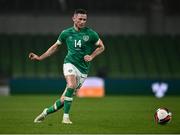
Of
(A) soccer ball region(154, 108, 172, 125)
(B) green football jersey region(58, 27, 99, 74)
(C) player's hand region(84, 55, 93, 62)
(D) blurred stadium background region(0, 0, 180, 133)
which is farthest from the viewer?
(D) blurred stadium background region(0, 0, 180, 133)

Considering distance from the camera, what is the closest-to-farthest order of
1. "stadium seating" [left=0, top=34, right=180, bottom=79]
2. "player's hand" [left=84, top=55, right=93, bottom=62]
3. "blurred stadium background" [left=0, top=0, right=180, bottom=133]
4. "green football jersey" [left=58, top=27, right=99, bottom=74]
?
"player's hand" [left=84, top=55, right=93, bottom=62] → "green football jersey" [left=58, top=27, right=99, bottom=74] → "stadium seating" [left=0, top=34, right=180, bottom=79] → "blurred stadium background" [left=0, top=0, right=180, bottom=133]

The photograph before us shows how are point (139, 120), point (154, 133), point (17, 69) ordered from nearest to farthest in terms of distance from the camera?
1. point (154, 133)
2. point (139, 120)
3. point (17, 69)

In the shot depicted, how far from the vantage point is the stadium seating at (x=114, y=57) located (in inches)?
1334

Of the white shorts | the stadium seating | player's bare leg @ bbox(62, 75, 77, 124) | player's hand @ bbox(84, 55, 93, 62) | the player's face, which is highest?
→ the player's face

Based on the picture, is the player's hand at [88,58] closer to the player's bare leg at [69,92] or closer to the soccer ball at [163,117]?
the player's bare leg at [69,92]

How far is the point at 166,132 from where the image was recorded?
11.8 meters

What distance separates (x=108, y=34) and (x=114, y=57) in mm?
1745

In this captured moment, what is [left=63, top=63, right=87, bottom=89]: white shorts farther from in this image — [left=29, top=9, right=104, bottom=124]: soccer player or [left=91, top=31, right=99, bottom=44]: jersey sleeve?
[left=91, top=31, right=99, bottom=44]: jersey sleeve

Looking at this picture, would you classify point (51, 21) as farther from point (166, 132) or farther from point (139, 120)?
point (166, 132)

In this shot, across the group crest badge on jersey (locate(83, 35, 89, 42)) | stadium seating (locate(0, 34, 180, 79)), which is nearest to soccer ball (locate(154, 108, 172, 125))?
crest badge on jersey (locate(83, 35, 89, 42))

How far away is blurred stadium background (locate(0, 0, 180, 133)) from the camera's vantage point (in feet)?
114

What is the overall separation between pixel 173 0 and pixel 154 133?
85.8 feet

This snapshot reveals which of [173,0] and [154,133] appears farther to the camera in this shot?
[173,0]

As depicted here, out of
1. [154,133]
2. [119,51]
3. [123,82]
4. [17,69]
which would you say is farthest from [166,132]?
[119,51]
